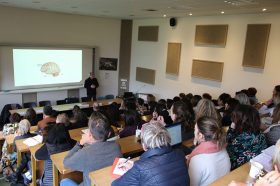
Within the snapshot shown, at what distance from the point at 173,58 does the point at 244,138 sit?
597 centimetres

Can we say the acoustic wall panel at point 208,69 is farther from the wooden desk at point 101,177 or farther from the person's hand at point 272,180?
the person's hand at point 272,180

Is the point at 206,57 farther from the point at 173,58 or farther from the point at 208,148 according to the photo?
the point at 208,148

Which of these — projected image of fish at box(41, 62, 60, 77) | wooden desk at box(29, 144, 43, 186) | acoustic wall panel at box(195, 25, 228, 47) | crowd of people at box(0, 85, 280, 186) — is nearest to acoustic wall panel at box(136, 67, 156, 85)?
acoustic wall panel at box(195, 25, 228, 47)

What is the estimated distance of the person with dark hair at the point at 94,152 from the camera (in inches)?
91.7

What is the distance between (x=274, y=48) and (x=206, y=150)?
473cm

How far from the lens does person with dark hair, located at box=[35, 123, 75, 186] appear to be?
9.55ft

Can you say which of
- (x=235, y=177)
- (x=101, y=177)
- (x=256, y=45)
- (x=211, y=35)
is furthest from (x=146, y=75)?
(x=235, y=177)

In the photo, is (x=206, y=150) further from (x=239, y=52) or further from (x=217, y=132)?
(x=239, y=52)

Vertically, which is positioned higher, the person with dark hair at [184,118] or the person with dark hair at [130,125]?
the person with dark hair at [184,118]

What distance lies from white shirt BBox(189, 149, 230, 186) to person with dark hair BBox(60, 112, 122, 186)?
762mm

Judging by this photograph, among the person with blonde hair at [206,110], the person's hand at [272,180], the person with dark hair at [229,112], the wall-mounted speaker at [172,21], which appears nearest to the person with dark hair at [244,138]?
the person with blonde hair at [206,110]

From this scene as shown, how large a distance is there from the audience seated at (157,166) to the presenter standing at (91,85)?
727 centimetres

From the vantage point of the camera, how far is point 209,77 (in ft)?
23.4

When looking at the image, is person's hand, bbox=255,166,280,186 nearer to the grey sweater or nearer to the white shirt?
the white shirt
